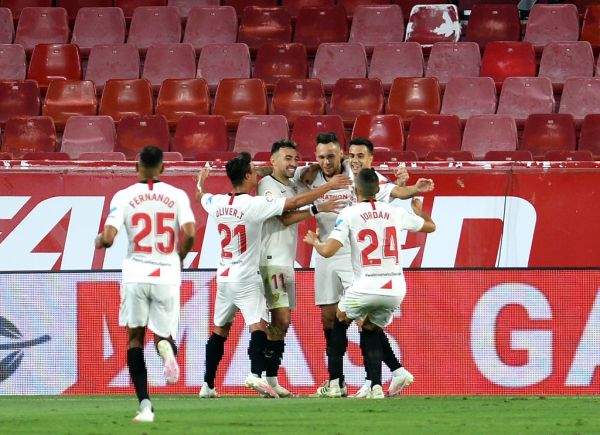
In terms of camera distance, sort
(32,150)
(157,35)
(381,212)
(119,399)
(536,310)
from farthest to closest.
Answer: (157,35) < (32,150) < (536,310) < (119,399) < (381,212)

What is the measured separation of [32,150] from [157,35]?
10.5 feet

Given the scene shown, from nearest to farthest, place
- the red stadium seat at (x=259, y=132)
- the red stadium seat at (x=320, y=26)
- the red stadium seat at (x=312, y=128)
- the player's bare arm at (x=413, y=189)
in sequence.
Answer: the player's bare arm at (x=413, y=189)
the red stadium seat at (x=312, y=128)
the red stadium seat at (x=259, y=132)
the red stadium seat at (x=320, y=26)

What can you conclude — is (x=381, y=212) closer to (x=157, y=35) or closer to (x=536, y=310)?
(x=536, y=310)

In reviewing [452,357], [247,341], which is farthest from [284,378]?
[452,357]

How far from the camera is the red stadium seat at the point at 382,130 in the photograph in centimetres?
1436

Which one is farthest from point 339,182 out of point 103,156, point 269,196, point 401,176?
point 103,156

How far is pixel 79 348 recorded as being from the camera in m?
12.1

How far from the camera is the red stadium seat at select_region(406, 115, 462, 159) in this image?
47.0 feet

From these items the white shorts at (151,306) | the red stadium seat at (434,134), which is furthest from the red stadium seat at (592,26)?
the white shorts at (151,306)

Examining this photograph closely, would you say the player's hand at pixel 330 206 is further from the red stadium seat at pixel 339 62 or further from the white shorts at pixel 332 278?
the red stadium seat at pixel 339 62

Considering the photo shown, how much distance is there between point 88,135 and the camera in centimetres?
1475

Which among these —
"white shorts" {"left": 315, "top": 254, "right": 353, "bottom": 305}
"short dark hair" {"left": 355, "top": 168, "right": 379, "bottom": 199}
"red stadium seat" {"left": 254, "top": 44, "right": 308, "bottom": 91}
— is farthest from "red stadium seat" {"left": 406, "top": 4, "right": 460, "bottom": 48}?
"short dark hair" {"left": 355, "top": 168, "right": 379, "bottom": 199}

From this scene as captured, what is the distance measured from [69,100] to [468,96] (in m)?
4.68

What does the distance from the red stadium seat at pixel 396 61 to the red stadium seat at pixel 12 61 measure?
4360 mm
